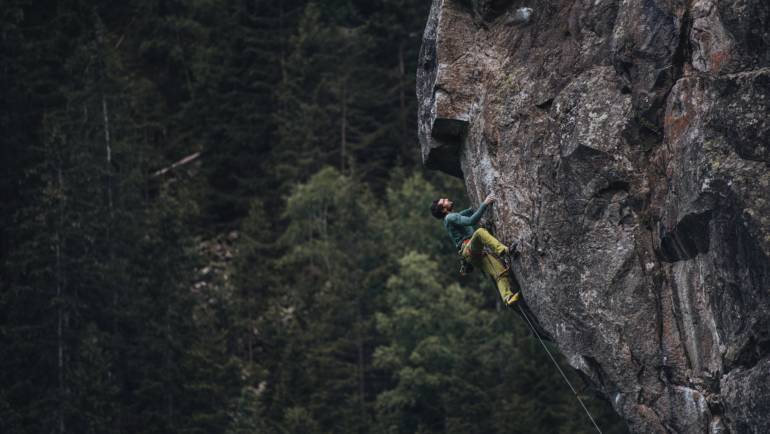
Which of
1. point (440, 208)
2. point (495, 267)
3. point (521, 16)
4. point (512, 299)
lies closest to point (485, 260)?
point (495, 267)

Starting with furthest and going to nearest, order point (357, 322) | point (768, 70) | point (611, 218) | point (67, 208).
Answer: point (357, 322) → point (67, 208) → point (611, 218) → point (768, 70)

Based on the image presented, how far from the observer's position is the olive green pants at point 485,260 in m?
18.4

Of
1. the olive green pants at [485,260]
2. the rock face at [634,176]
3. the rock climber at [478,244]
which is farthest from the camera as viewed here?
the olive green pants at [485,260]

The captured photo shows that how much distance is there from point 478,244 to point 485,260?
56cm

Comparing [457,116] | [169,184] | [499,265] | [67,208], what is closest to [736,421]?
[499,265]

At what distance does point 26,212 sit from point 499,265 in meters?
32.6

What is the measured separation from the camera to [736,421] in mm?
15273

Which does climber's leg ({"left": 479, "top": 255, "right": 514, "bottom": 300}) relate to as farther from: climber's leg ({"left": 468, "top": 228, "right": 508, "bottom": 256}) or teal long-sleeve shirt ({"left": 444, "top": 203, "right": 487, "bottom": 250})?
climber's leg ({"left": 468, "top": 228, "right": 508, "bottom": 256})

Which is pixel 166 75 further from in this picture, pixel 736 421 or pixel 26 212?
pixel 736 421

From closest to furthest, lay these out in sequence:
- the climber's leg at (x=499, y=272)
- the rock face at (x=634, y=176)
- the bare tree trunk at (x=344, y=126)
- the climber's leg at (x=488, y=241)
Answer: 1. the rock face at (x=634, y=176)
2. the climber's leg at (x=488, y=241)
3. the climber's leg at (x=499, y=272)
4. the bare tree trunk at (x=344, y=126)

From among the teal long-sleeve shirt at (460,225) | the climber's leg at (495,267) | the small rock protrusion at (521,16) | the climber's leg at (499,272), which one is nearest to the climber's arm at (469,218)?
the teal long-sleeve shirt at (460,225)

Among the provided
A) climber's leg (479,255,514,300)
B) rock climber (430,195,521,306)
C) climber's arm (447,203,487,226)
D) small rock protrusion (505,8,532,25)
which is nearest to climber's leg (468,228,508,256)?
rock climber (430,195,521,306)

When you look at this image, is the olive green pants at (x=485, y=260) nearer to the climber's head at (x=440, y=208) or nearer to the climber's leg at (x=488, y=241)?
the climber's leg at (x=488, y=241)

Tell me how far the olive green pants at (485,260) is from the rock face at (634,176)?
0.44 m
